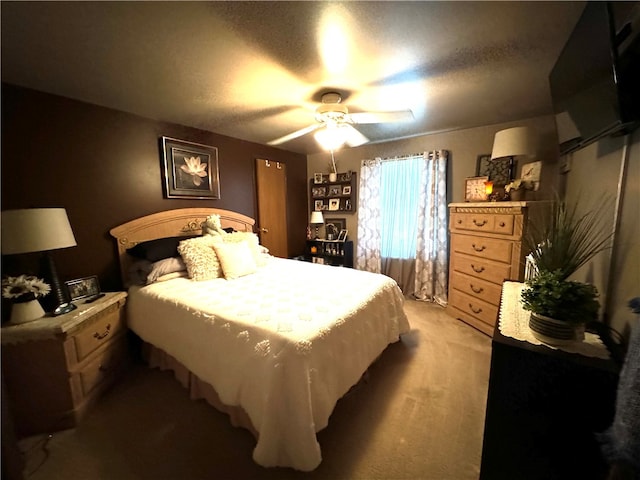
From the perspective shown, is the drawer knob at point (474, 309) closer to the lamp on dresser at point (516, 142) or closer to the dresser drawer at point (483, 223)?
the dresser drawer at point (483, 223)

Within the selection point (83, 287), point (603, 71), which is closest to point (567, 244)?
point (603, 71)

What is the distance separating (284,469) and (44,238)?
2.03 metres

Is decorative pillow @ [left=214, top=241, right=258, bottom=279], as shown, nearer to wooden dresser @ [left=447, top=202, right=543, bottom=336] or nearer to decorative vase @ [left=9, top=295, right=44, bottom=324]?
decorative vase @ [left=9, top=295, right=44, bottom=324]

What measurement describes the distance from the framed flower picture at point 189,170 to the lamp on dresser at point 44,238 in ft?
3.63

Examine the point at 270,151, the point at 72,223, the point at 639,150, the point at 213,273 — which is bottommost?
the point at 213,273

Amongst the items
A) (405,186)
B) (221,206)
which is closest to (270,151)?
(221,206)

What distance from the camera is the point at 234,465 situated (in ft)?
4.32

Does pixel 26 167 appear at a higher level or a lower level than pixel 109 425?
higher

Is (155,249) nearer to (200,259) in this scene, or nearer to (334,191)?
(200,259)

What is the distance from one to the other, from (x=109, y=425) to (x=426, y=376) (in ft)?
7.47

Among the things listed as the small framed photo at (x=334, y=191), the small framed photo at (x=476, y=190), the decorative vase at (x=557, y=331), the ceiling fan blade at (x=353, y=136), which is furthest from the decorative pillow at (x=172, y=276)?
the small framed photo at (x=476, y=190)

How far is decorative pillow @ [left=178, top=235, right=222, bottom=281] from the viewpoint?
2.24 metres

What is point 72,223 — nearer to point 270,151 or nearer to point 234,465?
point 234,465

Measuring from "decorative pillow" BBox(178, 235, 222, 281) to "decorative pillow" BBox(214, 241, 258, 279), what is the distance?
0.07 meters
